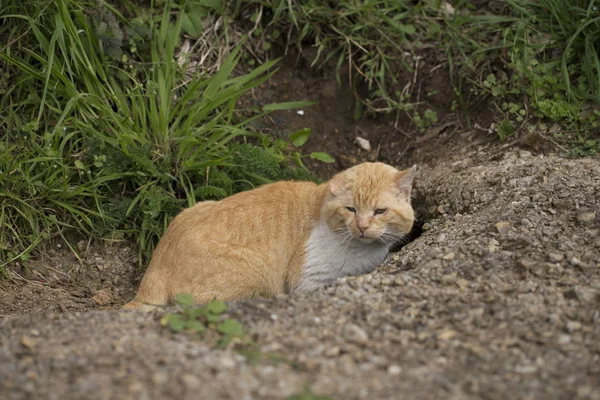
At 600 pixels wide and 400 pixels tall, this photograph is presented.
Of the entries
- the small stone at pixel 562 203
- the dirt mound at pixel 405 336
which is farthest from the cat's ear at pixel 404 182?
the small stone at pixel 562 203

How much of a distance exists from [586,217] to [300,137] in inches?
107

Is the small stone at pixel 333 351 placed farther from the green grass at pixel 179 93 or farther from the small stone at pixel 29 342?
the green grass at pixel 179 93

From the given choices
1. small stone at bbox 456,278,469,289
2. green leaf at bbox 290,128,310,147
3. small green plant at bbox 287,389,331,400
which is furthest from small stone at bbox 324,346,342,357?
green leaf at bbox 290,128,310,147

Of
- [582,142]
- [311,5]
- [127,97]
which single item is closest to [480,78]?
[582,142]

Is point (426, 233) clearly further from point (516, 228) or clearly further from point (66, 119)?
point (66, 119)

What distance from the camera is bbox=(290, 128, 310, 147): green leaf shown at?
6230mm

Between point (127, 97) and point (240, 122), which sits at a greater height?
point (127, 97)

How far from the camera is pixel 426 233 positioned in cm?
487

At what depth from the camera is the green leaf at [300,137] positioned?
6.23 meters

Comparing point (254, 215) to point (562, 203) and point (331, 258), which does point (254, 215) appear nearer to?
point (331, 258)

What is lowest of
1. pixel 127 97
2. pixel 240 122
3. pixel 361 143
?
pixel 361 143

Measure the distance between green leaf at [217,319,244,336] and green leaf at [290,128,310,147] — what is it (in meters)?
3.14

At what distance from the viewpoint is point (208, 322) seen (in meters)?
3.37

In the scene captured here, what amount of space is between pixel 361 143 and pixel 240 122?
1.17 metres
